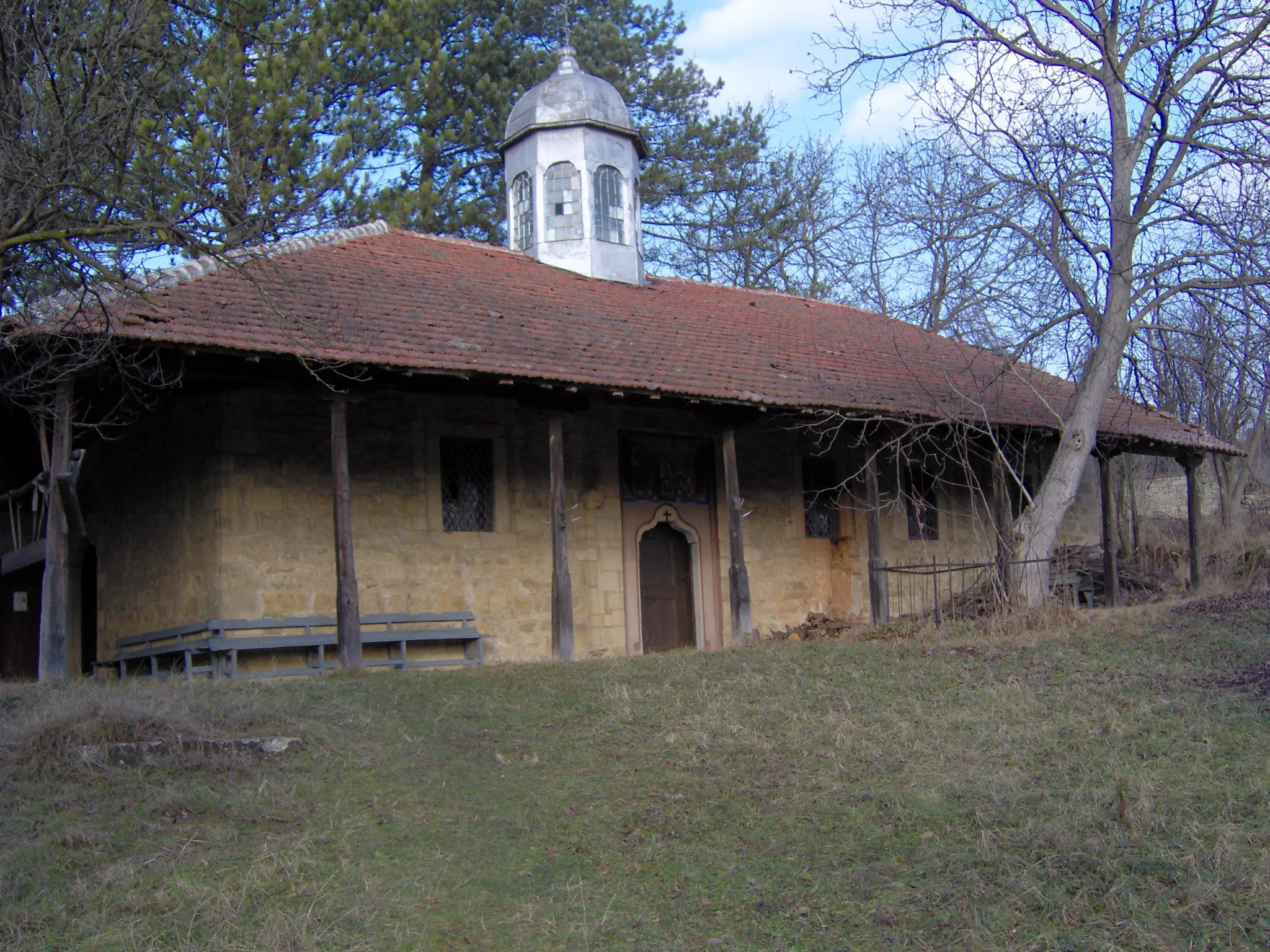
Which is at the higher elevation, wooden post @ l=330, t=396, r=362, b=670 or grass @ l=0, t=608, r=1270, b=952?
wooden post @ l=330, t=396, r=362, b=670

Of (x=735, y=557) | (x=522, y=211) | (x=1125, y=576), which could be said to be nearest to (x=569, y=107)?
(x=522, y=211)

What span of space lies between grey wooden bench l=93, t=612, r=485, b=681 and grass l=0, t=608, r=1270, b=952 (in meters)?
1.61

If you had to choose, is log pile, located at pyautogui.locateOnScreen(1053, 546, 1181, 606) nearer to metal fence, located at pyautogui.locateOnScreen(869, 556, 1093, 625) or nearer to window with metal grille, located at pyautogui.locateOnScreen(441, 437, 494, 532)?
metal fence, located at pyautogui.locateOnScreen(869, 556, 1093, 625)

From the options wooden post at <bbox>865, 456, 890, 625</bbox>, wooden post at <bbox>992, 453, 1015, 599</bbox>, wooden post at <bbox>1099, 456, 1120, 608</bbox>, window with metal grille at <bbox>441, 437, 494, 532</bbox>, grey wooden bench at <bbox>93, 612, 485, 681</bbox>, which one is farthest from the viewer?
wooden post at <bbox>1099, 456, 1120, 608</bbox>

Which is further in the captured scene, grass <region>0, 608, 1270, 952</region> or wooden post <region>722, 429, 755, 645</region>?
wooden post <region>722, 429, 755, 645</region>

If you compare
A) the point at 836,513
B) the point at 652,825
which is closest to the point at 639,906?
the point at 652,825

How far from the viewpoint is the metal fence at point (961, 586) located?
13.1 metres

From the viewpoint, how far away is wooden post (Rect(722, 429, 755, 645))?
1388 centimetres

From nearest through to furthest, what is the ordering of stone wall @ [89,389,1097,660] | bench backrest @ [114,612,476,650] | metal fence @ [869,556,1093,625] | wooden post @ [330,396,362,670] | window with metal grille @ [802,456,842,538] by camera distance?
wooden post @ [330,396,362,670] < bench backrest @ [114,612,476,650] < stone wall @ [89,389,1097,660] < metal fence @ [869,556,1093,625] < window with metal grille @ [802,456,842,538]

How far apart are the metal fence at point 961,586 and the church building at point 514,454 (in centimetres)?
35

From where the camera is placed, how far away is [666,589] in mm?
15289

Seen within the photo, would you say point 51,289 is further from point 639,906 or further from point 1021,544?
point 1021,544

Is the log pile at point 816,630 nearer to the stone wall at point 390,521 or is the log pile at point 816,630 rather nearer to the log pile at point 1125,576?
the stone wall at point 390,521

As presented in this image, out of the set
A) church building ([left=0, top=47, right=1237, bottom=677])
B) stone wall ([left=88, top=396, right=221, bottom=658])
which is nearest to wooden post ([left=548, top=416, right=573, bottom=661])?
church building ([left=0, top=47, right=1237, bottom=677])
